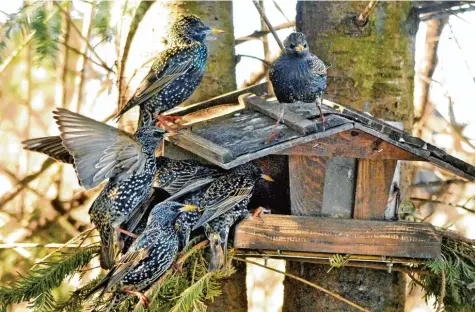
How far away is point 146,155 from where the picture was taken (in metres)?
3.77

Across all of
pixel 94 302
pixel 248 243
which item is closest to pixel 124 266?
pixel 94 302

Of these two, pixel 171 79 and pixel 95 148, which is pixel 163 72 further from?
pixel 95 148

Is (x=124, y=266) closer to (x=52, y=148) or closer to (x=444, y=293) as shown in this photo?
(x=52, y=148)

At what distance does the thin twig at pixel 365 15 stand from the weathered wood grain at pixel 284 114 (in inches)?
31.3

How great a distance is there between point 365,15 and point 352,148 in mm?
1178

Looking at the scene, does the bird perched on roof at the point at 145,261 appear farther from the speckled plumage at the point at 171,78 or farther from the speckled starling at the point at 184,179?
the speckled plumage at the point at 171,78

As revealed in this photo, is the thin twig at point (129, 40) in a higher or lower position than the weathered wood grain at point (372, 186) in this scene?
higher

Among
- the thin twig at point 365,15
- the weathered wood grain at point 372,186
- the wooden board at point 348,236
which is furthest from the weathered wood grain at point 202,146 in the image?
the thin twig at point 365,15

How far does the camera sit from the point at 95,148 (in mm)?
3537

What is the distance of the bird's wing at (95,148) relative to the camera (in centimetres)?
346

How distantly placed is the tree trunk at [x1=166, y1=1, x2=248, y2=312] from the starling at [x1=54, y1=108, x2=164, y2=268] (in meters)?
0.93

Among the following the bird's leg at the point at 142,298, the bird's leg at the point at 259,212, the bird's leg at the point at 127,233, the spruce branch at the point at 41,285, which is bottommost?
the spruce branch at the point at 41,285

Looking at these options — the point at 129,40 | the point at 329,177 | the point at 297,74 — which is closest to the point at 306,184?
the point at 329,177

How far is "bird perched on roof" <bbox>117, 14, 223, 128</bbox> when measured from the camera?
13.2 ft
